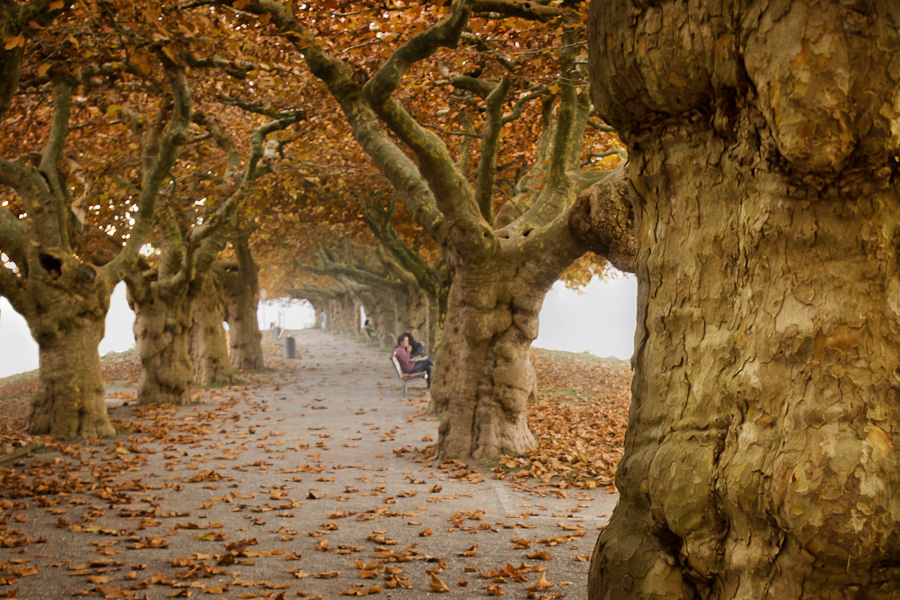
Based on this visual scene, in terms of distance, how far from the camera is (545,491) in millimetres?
8477

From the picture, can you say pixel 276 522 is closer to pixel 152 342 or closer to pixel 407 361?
pixel 152 342

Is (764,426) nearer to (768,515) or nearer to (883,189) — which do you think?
(768,515)

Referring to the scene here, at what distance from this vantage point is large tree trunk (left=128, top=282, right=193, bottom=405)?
51.7 ft

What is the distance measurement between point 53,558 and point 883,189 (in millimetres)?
5691

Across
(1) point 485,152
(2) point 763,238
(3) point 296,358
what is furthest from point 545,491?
(3) point 296,358

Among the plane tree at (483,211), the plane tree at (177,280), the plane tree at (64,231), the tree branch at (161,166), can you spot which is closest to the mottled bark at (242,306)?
the plane tree at (177,280)

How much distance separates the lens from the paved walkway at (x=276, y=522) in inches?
198

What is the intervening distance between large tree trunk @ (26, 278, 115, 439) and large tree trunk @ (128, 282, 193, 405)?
417cm

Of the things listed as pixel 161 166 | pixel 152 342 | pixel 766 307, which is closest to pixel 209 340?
pixel 152 342

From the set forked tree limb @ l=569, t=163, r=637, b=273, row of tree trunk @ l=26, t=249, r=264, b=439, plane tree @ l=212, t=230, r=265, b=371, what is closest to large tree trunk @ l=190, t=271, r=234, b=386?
row of tree trunk @ l=26, t=249, r=264, b=439

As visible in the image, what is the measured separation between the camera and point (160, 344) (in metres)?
16.0

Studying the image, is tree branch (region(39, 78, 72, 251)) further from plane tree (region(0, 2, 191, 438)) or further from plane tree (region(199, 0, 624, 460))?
plane tree (region(199, 0, 624, 460))

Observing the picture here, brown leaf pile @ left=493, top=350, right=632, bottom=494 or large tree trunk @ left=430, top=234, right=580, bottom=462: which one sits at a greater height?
large tree trunk @ left=430, top=234, right=580, bottom=462

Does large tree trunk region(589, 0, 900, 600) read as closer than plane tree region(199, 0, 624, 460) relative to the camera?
Yes
